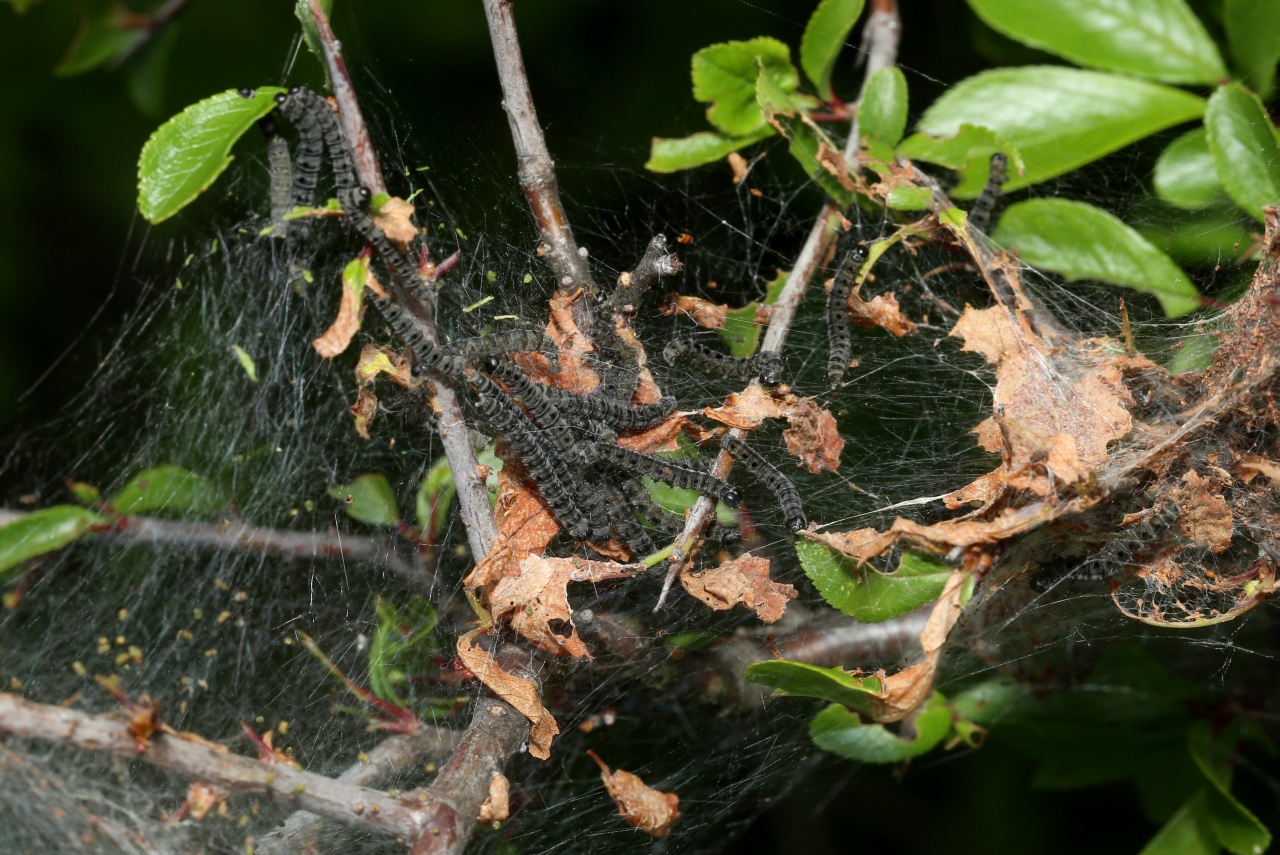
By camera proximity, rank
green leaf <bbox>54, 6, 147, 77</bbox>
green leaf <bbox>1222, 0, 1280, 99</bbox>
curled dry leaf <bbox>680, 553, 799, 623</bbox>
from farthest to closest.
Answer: green leaf <bbox>54, 6, 147, 77</bbox>
green leaf <bbox>1222, 0, 1280, 99</bbox>
curled dry leaf <bbox>680, 553, 799, 623</bbox>

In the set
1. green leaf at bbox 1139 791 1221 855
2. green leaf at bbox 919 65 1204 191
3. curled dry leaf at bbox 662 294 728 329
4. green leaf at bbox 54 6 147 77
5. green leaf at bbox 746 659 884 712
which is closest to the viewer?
green leaf at bbox 746 659 884 712

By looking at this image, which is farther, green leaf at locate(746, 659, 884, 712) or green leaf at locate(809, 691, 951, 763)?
green leaf at locate(809, 691, 951, 763)

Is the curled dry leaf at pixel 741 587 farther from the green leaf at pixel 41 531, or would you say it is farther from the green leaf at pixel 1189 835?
the green leaf at pixel 41 531

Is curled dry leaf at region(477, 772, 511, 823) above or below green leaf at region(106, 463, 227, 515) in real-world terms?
below

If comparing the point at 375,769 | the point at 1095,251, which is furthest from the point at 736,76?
the point at 375,769

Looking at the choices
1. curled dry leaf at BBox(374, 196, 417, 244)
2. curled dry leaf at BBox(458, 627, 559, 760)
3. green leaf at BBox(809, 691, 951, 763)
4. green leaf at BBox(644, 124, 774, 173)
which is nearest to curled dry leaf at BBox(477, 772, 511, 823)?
curled dry leaf at BBox(458, 627, 559, 760)

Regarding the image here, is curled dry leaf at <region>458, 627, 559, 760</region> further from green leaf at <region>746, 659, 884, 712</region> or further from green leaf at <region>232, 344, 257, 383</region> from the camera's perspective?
green leaf at <region>232, 344, 257, 383</region>
